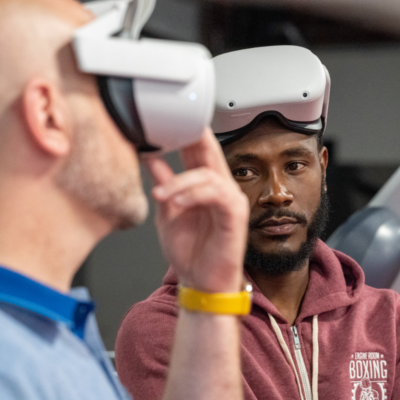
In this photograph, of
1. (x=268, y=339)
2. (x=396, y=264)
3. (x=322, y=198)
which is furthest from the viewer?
(x=396, y=264)

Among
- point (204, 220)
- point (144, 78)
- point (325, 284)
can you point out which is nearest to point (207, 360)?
point (204, 220)

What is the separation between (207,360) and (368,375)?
0.57 m

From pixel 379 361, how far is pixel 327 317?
0.48 ft

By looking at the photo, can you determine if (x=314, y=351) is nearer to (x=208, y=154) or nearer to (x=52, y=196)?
(x=208, y=154)

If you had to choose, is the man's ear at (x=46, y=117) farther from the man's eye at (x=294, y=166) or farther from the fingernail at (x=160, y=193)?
the man's eye at (x=294, y=166)

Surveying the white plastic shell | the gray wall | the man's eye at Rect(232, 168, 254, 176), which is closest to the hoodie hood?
the man's eye at Rect(232, 168, 254, 176)

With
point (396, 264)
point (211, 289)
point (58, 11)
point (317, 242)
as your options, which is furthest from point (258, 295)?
point (58, 11)

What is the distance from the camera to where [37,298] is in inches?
24.1

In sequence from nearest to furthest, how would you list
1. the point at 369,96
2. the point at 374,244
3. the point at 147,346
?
the point at 147,346, the point at 374,244, the point at 369,96

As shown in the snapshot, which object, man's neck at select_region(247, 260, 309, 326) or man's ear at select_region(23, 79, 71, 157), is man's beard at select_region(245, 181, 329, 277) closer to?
man's neck at select_region(247, 260, 309, 326)

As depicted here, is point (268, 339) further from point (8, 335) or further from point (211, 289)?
point (8, 335)

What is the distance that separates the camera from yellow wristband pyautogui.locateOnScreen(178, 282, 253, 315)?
2.65 feet

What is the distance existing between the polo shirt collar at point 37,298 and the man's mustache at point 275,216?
0.70 metres

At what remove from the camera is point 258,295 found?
131cm
